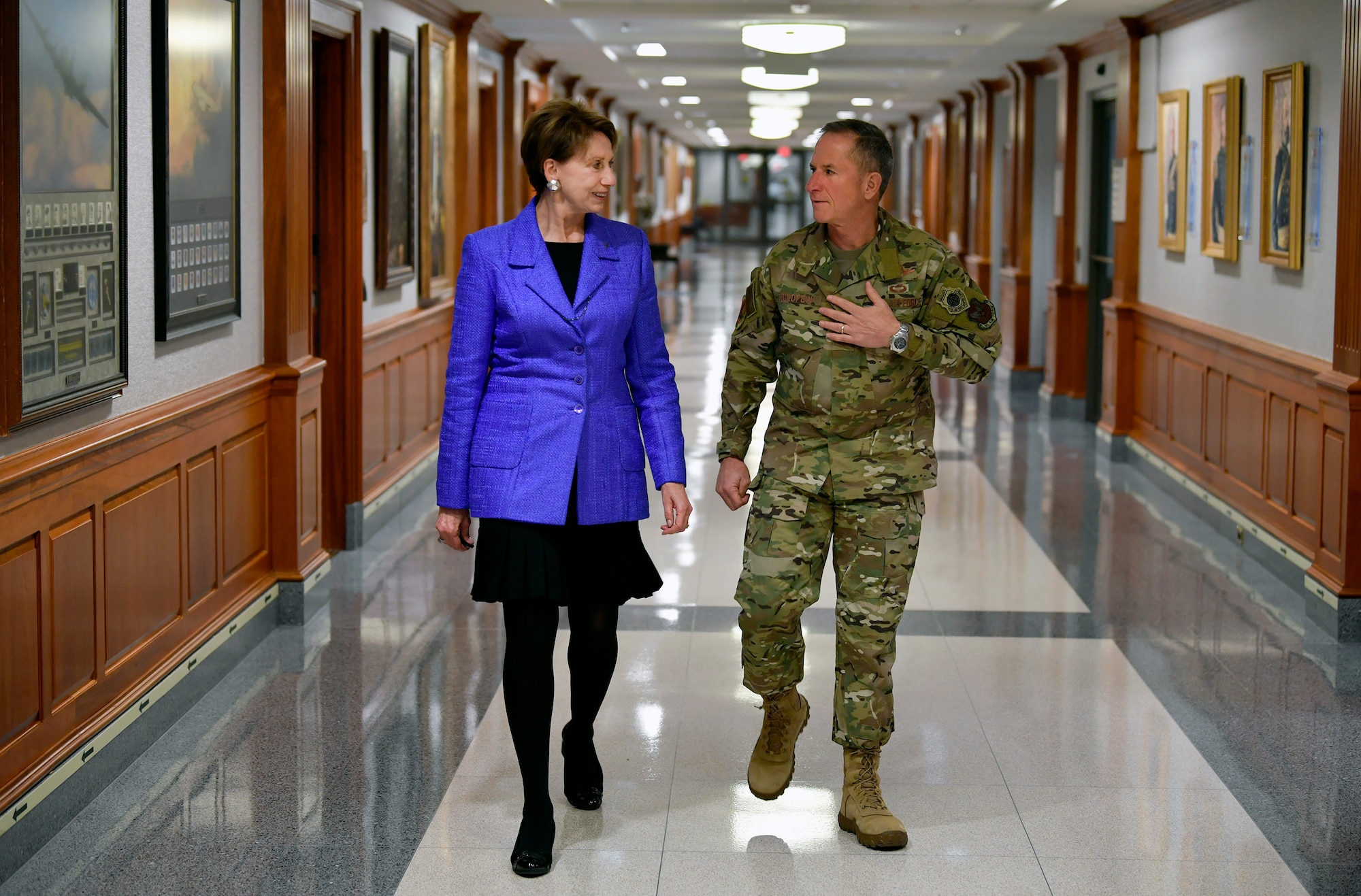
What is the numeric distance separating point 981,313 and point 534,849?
1.58m

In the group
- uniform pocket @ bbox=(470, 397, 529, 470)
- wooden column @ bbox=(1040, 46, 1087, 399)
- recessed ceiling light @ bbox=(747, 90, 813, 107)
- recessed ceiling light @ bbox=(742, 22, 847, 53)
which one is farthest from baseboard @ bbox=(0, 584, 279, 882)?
recessed ceiling light @ bbox=(747, 90, 813, 107)

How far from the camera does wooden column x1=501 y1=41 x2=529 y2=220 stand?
11180mm

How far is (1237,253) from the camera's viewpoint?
746cm

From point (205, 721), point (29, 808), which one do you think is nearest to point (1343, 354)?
point (205, 721)

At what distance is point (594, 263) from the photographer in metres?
3.29

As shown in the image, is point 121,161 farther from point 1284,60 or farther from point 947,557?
point 1284,60

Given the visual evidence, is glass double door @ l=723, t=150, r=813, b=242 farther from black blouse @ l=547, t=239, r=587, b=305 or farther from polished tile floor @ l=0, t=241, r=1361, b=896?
black blouse @ l=547, t=239, r=587, b=305

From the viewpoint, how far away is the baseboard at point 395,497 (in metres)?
7.00

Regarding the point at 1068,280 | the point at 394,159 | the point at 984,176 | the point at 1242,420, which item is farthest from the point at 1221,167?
the point at 984,176

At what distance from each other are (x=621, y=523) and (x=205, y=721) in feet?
5.95

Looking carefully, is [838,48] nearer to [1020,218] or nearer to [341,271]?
[1020,218]

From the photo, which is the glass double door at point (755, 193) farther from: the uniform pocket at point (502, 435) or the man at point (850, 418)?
the uniform pocket at point (502, 435)

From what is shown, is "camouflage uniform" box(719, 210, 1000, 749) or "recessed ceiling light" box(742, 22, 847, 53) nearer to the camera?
"camouflage uniform" box(719, 210, 1000, 749)

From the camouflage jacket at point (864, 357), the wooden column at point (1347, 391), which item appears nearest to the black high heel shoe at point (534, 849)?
the camouflage jacket at point (864, 357)
